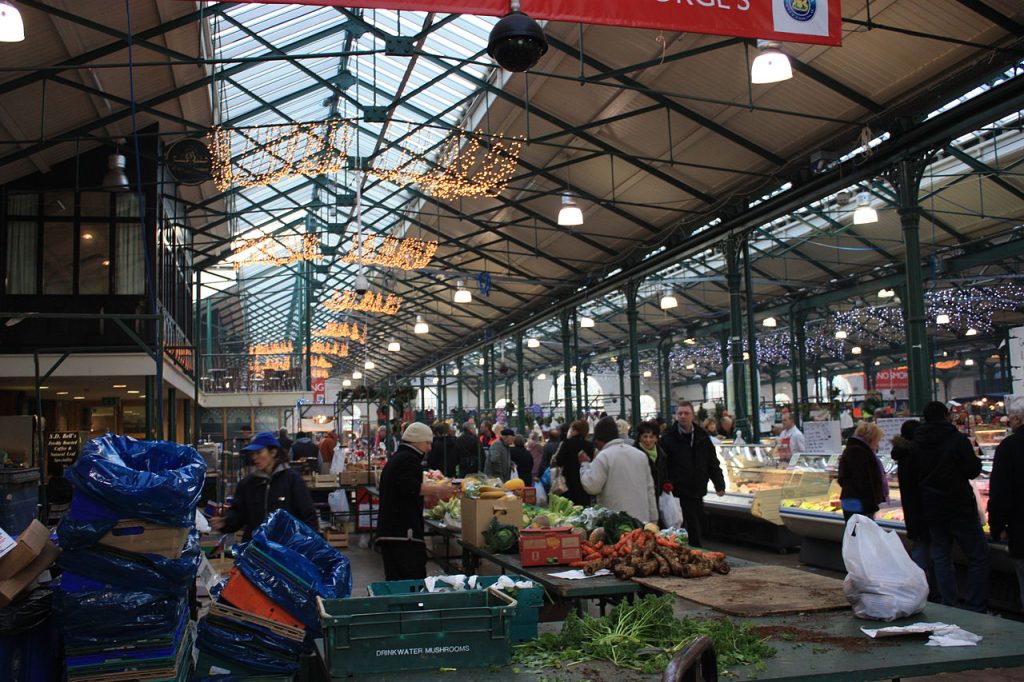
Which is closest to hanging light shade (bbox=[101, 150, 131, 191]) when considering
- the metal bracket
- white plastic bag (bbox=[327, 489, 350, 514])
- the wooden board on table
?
white plastic bag (bbox=[327, 489, 350, 514])

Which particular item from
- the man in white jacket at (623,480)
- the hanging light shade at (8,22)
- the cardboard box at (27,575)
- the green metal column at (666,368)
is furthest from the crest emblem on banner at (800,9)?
the green metal column at (666,368)

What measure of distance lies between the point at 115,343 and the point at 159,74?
15.7ft

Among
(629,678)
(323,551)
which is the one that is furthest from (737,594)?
(323,551)

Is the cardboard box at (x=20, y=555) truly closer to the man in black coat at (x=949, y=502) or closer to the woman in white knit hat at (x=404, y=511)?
the woman in white knit hat at (x=404, y=511)

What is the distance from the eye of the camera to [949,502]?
6.98 metres

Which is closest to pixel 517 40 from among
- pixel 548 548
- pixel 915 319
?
pixel 548 548

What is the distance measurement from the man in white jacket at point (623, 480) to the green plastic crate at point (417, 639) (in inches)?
162

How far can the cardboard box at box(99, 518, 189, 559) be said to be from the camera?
3824mm

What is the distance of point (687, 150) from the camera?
14602 mm

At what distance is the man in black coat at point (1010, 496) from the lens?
6.25 metres

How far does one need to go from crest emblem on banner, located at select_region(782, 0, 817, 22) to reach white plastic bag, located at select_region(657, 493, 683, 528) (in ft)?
13.9

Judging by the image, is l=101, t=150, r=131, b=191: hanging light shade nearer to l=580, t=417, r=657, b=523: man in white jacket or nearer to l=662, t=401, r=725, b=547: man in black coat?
l=662, t=401, r=725, b=547: man in black coat

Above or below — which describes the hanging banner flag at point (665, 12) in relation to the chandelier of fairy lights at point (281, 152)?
below

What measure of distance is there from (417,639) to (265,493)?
281 cm
